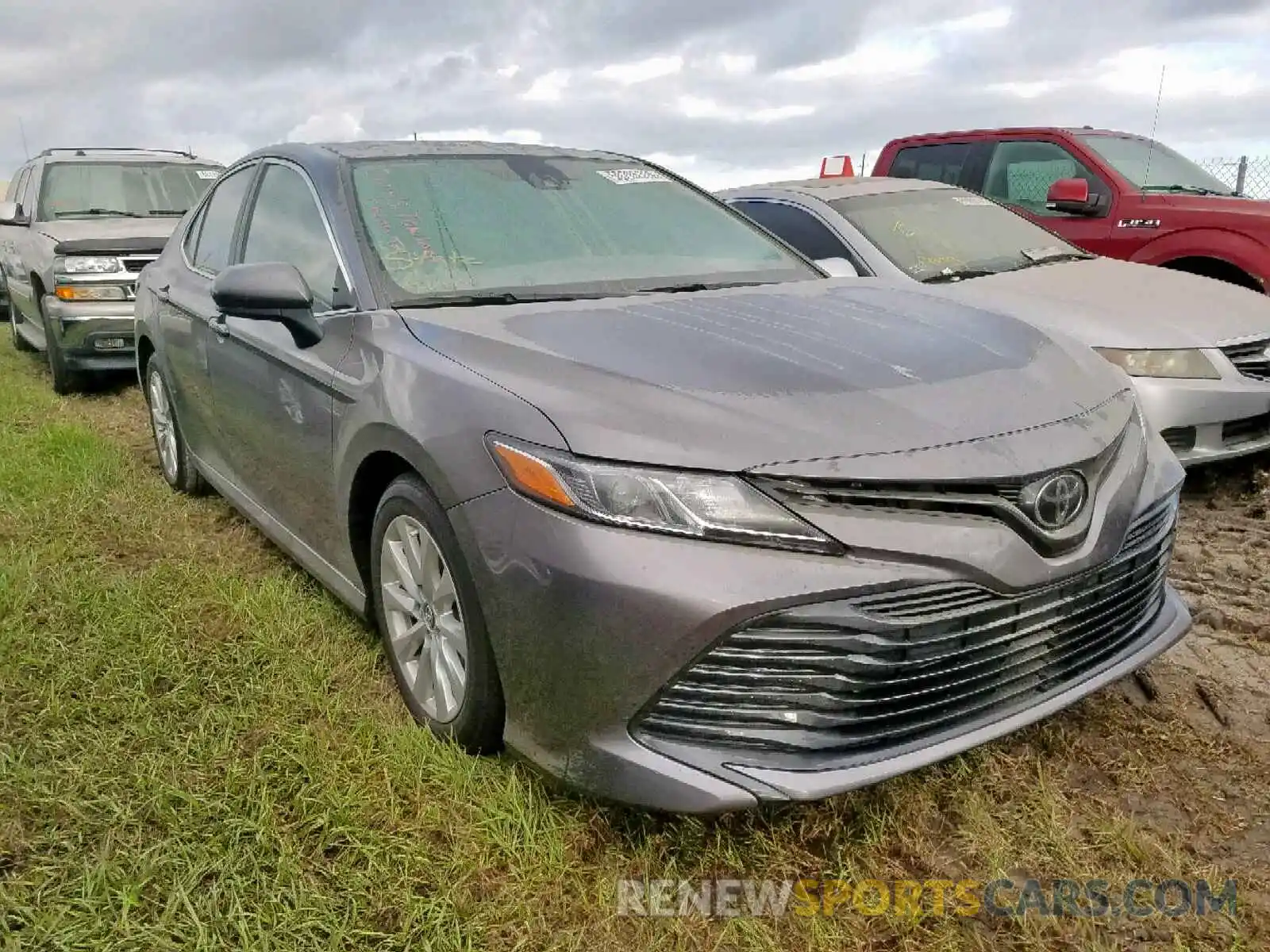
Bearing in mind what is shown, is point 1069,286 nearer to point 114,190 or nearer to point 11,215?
point 114,190

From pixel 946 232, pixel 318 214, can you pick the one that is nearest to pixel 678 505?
pixel 318 214

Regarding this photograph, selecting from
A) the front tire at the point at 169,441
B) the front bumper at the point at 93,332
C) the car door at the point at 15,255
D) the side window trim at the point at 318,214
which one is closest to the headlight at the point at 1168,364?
the side window trim at the point at 318,214

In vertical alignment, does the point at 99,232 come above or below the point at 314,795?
above

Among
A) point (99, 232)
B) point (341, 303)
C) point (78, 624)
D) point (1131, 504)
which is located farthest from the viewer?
point (99, 232)

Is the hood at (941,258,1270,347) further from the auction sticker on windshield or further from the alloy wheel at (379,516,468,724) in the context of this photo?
the alloy wheel at (379,516,468,724)

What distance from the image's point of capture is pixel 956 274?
16.5 ft

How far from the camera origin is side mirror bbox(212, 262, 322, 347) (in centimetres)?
276

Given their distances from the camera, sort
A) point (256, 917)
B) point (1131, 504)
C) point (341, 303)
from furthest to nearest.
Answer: point (341, 303), point (1131, 504), point (256, 917)

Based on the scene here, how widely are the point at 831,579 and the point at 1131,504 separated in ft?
2.75

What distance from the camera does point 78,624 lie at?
10.7ft

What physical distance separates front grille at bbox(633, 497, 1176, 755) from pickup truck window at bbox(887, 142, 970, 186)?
229 inches

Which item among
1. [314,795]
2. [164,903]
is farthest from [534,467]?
[164,903]

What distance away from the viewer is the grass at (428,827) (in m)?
1.96

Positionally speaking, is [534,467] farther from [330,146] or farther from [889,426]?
[330,146]
